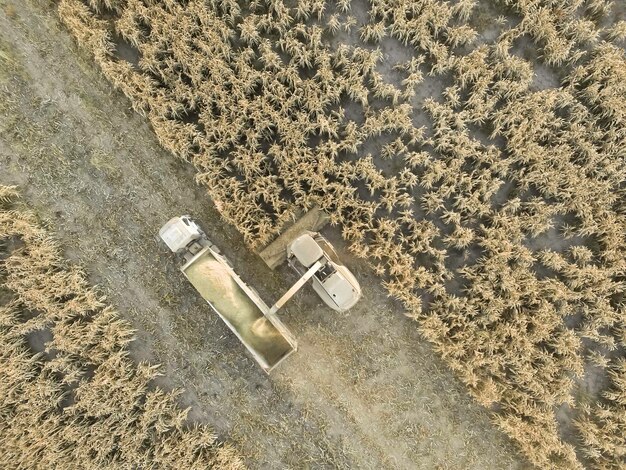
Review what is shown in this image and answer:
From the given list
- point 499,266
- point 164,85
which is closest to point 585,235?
point 499,266

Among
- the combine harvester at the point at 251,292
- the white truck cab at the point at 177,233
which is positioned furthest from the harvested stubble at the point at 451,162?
the combine harvester at the point at 251,292

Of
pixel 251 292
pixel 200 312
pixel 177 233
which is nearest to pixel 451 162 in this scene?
pixel 251 292

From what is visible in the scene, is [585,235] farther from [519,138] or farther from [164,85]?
[164,85]

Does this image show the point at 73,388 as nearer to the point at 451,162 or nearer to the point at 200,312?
the point at 200,312

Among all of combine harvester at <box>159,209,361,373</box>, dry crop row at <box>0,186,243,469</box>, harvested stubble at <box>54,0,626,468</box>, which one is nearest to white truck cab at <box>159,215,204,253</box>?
combine harvester at <box>159,209,361,373</box>

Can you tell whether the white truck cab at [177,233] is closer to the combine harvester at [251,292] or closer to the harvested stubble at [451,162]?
the combine harvester at [251,292]
